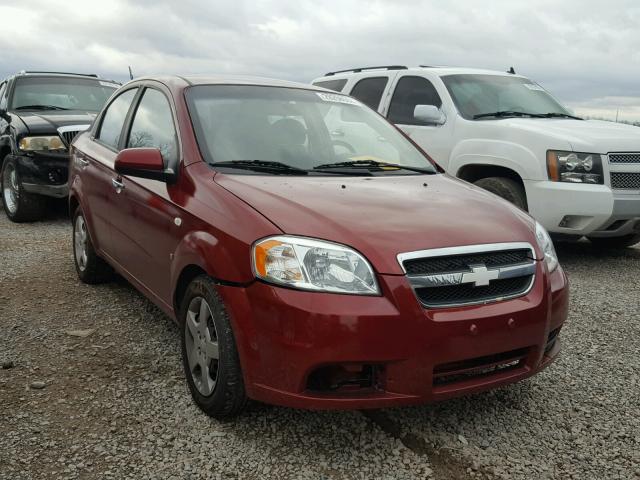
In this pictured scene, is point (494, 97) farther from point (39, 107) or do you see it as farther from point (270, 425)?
point (39, 107)

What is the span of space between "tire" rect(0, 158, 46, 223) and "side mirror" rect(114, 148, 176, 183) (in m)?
5.00

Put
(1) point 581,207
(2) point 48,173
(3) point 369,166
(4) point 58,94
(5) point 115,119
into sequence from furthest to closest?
→ (4) point 58,94 → (2) point 48,173 → (1) point 581,207 → (5) point 115,119 → (3) point 369,166

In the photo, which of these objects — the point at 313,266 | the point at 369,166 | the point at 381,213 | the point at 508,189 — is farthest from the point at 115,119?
the point at 508,189

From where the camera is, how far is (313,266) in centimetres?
248

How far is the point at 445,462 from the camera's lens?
2.62 m

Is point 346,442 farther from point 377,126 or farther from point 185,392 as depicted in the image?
point 377,126

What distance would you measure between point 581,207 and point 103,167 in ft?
12.9

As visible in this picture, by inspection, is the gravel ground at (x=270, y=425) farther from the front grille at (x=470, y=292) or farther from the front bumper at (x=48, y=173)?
the front bumper at (x=48, y=173)

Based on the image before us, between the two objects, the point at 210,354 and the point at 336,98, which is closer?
the point at 210,354

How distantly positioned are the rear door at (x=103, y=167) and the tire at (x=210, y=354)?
1460 mm

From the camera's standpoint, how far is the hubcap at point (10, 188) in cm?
776

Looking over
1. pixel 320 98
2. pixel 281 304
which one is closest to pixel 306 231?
pixel 281 304

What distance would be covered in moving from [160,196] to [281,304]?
124cm

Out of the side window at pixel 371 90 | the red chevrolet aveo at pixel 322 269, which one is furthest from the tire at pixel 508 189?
the red chevrolet aveo at pixel 322 269
